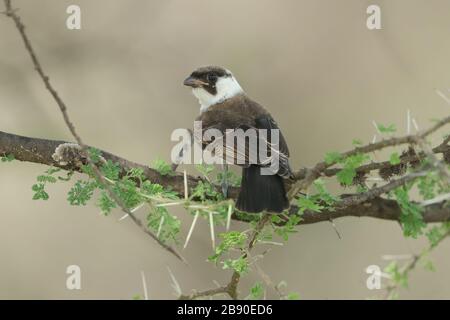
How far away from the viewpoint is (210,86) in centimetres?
513

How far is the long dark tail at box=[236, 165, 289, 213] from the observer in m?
3.25

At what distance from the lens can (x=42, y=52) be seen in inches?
282

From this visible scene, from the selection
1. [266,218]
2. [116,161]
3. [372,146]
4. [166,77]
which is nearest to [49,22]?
[166,77]

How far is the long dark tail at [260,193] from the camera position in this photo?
325 centimetres

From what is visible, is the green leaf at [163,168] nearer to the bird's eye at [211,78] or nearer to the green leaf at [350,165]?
the green leaf at [350,165]

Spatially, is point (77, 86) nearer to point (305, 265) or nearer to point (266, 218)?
point (305, 265)

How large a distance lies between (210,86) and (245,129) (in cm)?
89

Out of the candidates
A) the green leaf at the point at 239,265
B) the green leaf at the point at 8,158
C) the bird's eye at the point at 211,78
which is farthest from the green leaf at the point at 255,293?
the bird's eye at the point at 211,78

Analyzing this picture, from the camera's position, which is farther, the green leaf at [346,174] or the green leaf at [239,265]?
the green leaf at [239,265]

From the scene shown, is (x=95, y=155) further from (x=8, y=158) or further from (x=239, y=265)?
(x=239, y=265)

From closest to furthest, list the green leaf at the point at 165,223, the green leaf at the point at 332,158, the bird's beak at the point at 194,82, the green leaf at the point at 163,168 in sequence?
the green leaf at the point at 332,158
the green leaf at the point at 165,223
the green leaf at the point at 163,168
the bird's beak at the point at 194,82

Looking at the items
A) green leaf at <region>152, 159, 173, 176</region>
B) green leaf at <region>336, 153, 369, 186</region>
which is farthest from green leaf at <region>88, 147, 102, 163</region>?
green leaf at <region>336, 153, 369, 186</region>

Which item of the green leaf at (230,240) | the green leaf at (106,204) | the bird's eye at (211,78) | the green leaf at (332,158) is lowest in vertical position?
the green leaf at (230,240)

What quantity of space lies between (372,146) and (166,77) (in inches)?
192
